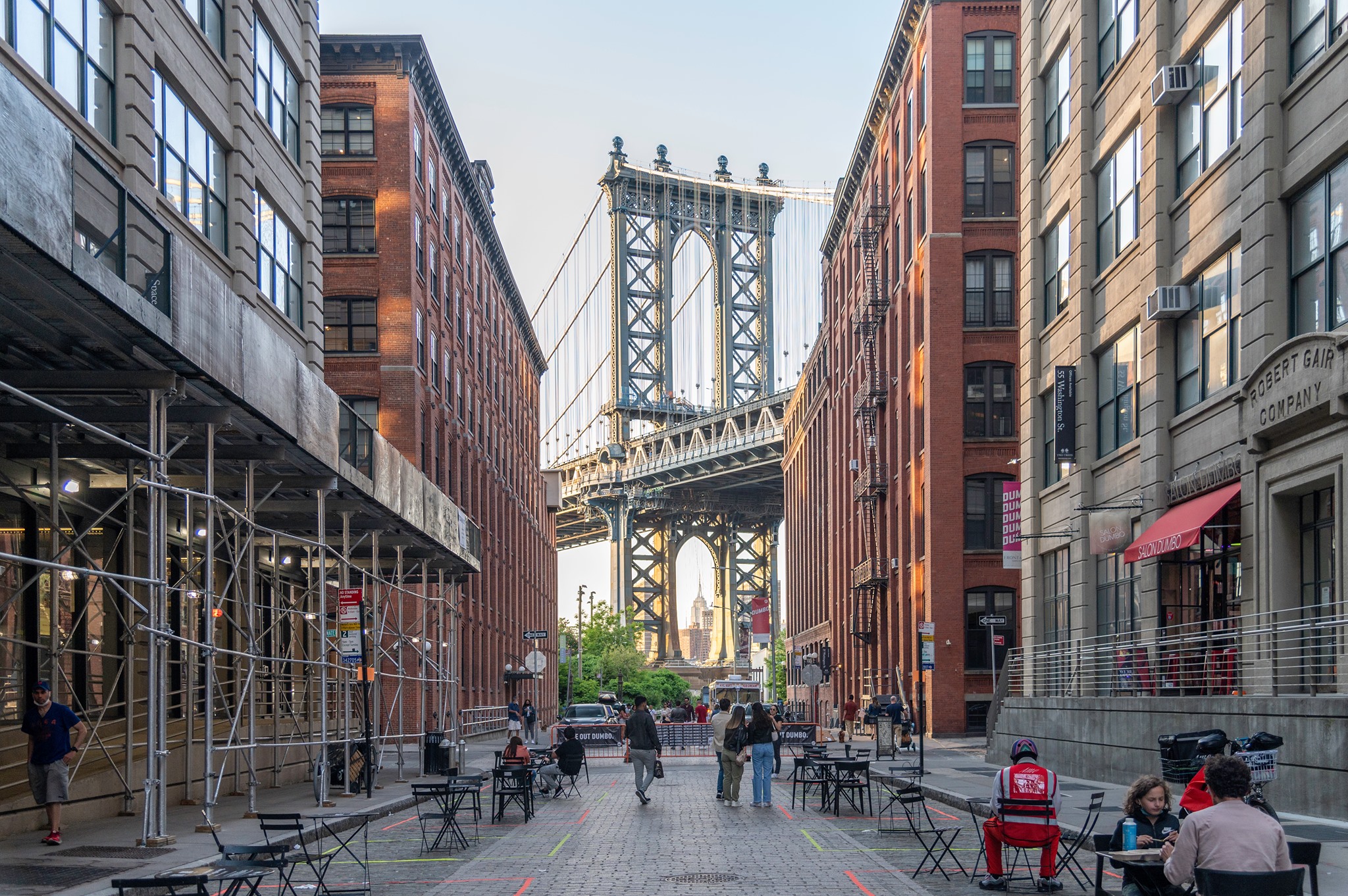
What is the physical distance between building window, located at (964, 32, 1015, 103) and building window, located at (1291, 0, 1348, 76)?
29468 millimetres

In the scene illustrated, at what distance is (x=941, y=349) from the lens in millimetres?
49688

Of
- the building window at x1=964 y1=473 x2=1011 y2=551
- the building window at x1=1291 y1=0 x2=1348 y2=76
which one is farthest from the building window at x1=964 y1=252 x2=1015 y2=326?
the building window at x1=1291 y1=0 x2=1348 y2=76

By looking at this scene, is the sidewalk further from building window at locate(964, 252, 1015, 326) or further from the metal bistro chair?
building window at locate(964, 252, 1015, 326)

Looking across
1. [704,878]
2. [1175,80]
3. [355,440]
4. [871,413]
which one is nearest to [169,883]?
[704,878]

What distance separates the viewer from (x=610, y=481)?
13750 centimetres

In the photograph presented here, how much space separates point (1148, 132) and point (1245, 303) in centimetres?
571

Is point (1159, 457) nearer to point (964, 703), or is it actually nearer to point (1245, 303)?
point (1245, 303)

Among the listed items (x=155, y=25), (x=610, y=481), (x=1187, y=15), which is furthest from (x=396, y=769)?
(x=610, y=481)

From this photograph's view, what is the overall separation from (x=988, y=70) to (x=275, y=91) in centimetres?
2824

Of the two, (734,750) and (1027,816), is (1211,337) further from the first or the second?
(1027,816)

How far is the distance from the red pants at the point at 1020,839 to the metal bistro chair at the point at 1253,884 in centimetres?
537

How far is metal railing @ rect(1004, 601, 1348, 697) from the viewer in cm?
1975

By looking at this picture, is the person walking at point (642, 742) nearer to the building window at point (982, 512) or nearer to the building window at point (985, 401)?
the building window at point (982, 512)

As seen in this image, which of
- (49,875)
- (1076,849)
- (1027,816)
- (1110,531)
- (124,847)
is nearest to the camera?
(1027,816)
